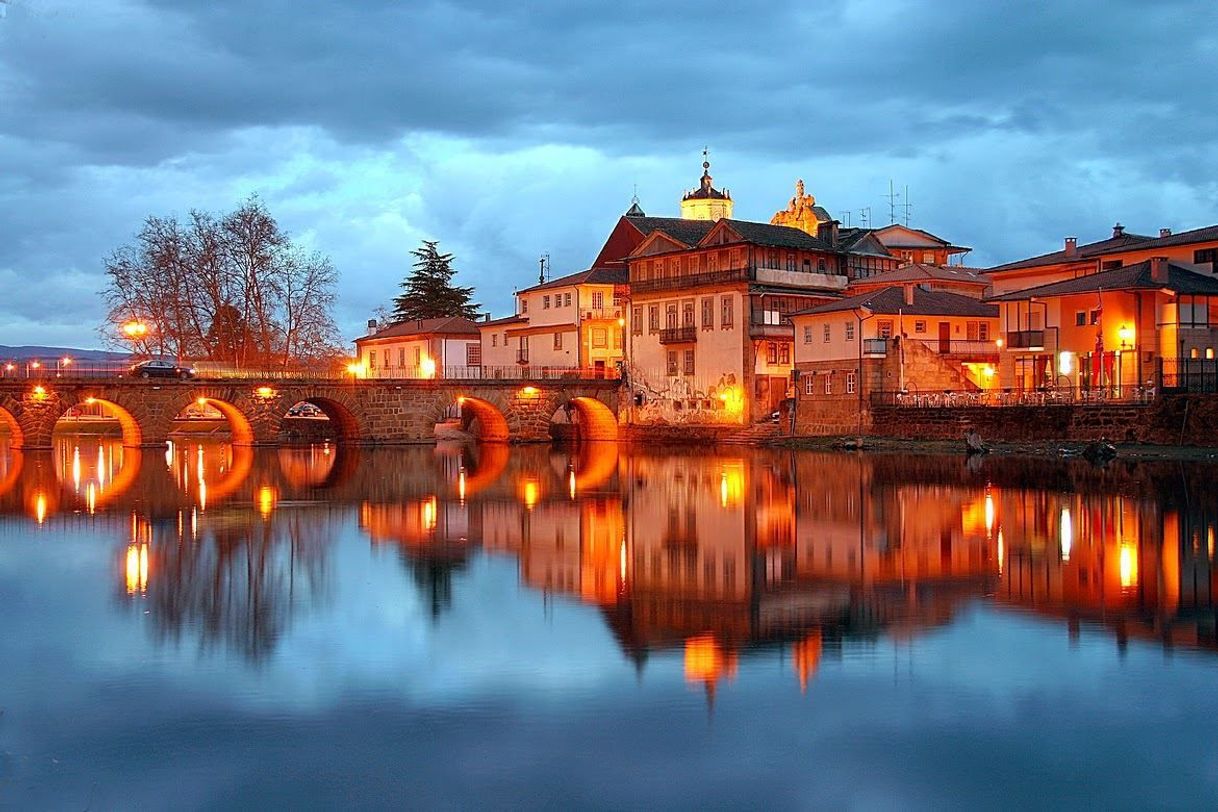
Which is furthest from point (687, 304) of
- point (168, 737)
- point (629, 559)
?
point (168, 737)

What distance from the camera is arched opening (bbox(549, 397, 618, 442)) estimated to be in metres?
74.4

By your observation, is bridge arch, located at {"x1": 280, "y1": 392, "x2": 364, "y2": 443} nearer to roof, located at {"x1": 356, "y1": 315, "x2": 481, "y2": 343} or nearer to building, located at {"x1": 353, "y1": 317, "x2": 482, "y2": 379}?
building, located at {"x1": 353, "y1": 317, "x2": 482, "y2": 379}

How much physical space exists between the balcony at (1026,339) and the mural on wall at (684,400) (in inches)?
596

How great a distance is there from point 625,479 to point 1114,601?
26.7 m

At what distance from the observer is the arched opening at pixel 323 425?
67.4 m

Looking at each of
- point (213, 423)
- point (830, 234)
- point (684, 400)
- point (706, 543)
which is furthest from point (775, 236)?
point (706, 543)

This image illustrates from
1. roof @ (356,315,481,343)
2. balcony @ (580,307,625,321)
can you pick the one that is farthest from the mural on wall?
roof @ (356,315,481,343)

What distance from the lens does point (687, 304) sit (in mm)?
70562

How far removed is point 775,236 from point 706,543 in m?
43.8

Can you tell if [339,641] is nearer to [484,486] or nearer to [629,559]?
[629,559]

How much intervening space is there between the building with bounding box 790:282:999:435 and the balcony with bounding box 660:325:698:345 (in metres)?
7.28

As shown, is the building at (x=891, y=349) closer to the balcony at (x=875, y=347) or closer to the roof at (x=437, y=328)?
the balcony at (x=875, y=347)

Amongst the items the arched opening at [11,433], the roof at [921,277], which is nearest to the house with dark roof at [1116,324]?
the roof at [921,277]

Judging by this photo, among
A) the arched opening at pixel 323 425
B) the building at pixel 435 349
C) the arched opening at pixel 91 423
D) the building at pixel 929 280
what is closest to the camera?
the arched opening at pixel 323 425
